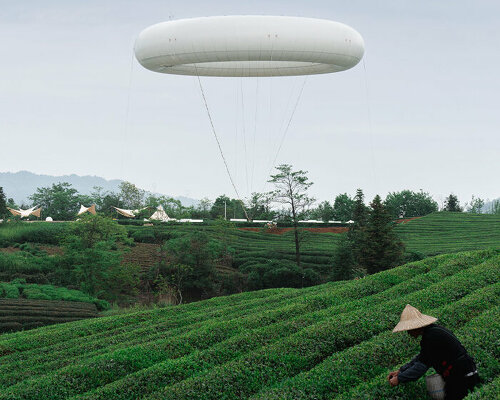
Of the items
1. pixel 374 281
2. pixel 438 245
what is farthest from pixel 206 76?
pixel 438 245

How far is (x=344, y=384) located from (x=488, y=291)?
18.0 feet

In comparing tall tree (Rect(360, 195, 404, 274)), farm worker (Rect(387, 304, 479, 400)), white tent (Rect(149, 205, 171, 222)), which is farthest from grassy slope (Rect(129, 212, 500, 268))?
farm worker (Rect(387, 304, 479, 400))

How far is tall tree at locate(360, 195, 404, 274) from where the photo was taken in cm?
3114

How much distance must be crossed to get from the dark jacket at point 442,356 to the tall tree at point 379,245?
25577mm

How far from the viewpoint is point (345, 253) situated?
34562 millimetres

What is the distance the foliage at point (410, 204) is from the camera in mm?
76500

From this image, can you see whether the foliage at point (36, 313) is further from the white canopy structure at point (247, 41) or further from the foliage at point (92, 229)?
the white canopy structure at point (247, 41)

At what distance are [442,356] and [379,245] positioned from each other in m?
26.0

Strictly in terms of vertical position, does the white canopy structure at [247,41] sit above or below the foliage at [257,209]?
above

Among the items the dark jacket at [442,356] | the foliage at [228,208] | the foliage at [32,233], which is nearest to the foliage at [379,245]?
the foliage at [32,233]

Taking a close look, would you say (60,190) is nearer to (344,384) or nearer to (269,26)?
(269,26)

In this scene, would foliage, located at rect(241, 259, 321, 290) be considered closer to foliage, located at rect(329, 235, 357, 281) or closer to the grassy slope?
foliage, located at rect(329, 235, 357, 281)

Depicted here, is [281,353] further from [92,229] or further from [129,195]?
[129,195]

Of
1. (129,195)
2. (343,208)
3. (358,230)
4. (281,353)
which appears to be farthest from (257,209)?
(281,353)
